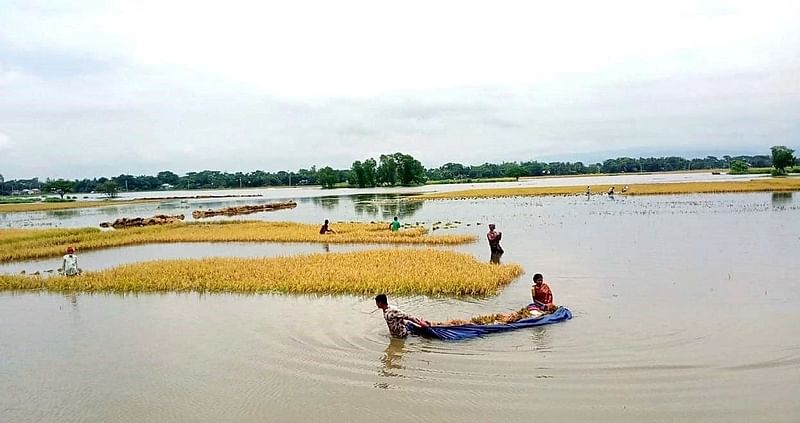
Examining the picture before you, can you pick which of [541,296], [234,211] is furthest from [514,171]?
[541,296]

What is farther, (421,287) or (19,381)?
(421,287)

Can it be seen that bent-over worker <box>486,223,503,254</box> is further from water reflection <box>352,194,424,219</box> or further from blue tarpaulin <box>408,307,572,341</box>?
water reflection <box>352,194,424,219</box>

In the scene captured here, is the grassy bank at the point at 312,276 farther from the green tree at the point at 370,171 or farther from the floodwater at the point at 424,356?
the green tree at the point at 370,171

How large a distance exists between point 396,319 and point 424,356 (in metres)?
1.14

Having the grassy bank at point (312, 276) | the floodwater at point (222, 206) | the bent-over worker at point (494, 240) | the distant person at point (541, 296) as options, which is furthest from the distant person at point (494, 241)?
the floodwater at point (222, 206)

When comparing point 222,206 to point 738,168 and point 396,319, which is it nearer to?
point 396,319

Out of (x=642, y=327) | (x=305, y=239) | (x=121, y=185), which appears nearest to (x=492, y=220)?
(x=305, y=239)

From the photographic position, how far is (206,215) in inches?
2256

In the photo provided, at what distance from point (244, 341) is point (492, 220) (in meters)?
28.7

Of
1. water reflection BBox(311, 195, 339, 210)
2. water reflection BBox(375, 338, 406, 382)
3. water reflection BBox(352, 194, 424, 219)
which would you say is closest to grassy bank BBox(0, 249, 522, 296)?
water reflection BBox(375, 338, 406, 382)

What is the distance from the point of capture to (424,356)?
1098 centimetres

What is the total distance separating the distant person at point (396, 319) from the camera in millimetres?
11719

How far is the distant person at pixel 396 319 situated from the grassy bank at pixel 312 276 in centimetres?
416

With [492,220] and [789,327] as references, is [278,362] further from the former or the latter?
[492,220]
